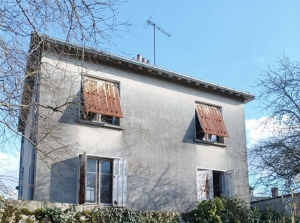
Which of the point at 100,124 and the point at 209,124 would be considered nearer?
the point at 100,124

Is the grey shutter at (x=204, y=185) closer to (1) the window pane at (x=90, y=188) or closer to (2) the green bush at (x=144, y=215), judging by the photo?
(2) the green bush at (x=144, y=215)

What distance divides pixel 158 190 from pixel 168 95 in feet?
11.5

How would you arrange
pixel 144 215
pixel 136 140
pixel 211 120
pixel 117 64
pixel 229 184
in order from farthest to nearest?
pixel 211 120
pixel 229 184
pixel 117 64
pixel 136 140
pixel 144 215

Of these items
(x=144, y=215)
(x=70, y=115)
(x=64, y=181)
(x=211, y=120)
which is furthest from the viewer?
(x=211, y=120)

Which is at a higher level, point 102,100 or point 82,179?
point 102,100

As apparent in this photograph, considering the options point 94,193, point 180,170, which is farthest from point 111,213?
point 180,170

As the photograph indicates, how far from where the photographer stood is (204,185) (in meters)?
15.6

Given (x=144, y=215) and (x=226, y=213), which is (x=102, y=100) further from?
(x=226, y=213)

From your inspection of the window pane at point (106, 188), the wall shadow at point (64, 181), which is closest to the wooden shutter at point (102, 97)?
the wall shadow at point (64, 181)

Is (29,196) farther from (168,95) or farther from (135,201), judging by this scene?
(168,95)

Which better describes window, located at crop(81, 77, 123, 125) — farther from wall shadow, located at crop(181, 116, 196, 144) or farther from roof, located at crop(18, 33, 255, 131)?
wall shadow, located at crop(181, 116, 196, 144)

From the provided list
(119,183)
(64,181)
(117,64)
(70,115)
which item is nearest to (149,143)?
(119,183)

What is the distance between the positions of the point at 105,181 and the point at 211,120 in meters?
5.03

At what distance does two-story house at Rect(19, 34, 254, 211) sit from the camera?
12.5m
